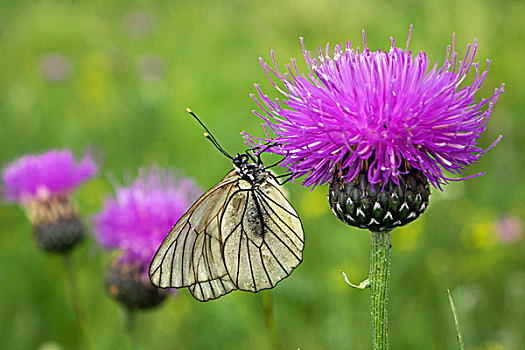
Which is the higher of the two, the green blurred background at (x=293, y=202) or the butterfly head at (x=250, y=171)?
the butterfly head at (x=250, y=171)

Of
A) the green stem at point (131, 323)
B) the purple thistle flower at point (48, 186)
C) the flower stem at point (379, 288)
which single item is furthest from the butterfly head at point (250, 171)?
the purple thistle flower at point (48, 186)

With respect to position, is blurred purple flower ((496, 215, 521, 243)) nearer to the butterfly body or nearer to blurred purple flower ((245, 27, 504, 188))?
the butterfly body

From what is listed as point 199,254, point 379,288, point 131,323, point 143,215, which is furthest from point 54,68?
point 379,288

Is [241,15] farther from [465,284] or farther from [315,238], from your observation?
[465,284]

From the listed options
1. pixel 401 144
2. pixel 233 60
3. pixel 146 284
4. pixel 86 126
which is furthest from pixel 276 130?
pixel 233 60

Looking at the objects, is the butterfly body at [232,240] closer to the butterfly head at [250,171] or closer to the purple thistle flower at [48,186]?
the butterfly head at [250,171]

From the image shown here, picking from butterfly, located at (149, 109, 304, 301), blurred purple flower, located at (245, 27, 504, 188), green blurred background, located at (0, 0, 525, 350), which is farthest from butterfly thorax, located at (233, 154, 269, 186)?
green blurred background, located at (0, 0, 525, 350)
